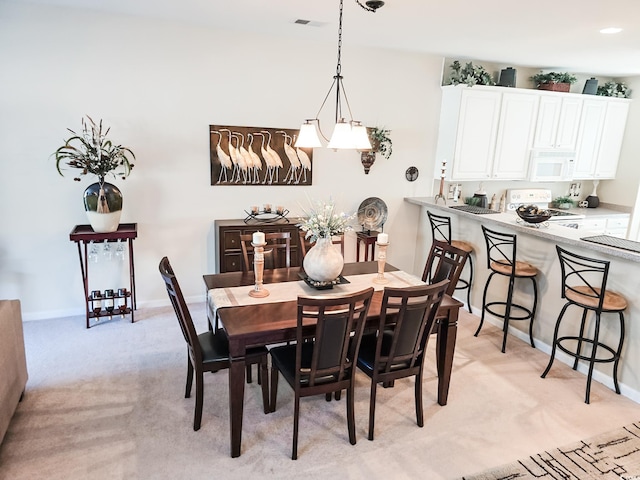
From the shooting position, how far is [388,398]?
9.98ft

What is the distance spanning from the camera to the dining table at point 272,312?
2334mm

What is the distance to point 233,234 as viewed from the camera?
4.27 meters

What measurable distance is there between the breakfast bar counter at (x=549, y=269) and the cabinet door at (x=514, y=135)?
100 centimetres

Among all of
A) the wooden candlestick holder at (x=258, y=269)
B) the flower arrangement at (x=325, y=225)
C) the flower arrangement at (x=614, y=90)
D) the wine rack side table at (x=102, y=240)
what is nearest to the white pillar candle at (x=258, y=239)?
the wooden candlestick holder at (x=258, y=269)

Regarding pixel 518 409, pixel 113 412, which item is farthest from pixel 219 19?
pixel 518 409

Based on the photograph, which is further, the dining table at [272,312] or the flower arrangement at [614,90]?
the flower arrangement at [614,90]

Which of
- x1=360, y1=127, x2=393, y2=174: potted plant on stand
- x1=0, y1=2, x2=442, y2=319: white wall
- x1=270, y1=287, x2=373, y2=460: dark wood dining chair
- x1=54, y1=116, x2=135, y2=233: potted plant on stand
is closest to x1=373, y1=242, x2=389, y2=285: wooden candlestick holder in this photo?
x1=270, y1=287, x2=373, y2=460: dark wood dining chair

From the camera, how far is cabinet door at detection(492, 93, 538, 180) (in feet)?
16.9

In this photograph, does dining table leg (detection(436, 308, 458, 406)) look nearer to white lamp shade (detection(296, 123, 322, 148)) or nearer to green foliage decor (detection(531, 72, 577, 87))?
white lamp shade (detection(296, 123, 322, 148))

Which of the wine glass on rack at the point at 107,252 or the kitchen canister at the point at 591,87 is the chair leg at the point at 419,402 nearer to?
the wine glass on rack at the point at 107,252

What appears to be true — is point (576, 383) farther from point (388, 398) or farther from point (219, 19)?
point (219, 19)

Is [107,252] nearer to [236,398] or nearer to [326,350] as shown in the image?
[236,398]

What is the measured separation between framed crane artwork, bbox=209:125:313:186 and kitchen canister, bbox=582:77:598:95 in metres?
3.81

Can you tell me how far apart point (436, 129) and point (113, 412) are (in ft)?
14.7
